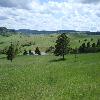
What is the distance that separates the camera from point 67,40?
13288 centimetres

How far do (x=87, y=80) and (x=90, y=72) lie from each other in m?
9.54

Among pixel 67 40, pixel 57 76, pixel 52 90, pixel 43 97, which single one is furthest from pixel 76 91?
pixel 67 40

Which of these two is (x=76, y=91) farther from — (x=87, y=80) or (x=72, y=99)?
(x=87, y=80)

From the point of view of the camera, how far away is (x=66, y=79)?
49.8 meters

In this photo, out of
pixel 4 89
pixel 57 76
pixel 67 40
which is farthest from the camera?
pixel 67 40

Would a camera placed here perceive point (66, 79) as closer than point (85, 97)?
No

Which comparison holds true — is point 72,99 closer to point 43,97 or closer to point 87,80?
point 43,97

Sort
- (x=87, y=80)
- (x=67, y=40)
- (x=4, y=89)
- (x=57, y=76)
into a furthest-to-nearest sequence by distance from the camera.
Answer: (x=67, y=40)
(x=57, y=76)
(x=87, y=80)
(x=4, y=89)

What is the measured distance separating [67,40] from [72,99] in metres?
99.6

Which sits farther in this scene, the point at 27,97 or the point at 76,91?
the point at 76,91

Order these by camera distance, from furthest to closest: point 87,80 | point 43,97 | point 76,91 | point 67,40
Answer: point 67,40
point 87,80
point 76,91
point 43,97

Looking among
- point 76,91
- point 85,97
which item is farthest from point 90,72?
point 85,97

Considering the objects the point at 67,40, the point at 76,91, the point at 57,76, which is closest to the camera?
the point at 76,91

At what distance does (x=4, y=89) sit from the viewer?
135 feet
